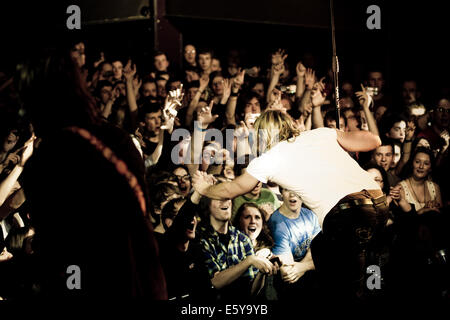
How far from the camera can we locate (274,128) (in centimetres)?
389

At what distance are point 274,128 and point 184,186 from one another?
1344mm

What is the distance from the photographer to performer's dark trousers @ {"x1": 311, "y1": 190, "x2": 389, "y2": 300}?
3.61 metres

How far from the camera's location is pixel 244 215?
4.79 metres

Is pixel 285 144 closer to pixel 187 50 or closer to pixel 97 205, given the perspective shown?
pixel 97 205

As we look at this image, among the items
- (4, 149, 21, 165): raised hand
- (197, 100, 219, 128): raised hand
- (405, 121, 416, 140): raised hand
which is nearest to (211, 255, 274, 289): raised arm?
(197, 100, 219, 128): raised hand

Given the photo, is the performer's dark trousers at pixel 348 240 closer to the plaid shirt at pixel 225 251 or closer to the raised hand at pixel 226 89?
the plaid shirt at pixel 225 251

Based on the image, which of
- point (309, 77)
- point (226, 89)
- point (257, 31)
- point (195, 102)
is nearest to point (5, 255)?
point (195, 102)

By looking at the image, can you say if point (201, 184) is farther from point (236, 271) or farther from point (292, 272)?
point (292, 272)

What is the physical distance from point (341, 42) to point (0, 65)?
496cm

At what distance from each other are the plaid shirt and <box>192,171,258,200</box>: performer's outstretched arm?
0.75 meters

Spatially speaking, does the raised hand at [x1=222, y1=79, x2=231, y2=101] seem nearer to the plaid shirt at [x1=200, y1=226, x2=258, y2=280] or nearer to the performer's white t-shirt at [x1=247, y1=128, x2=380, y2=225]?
the plaid shirt at [x1=200, y1=226, x2=258, y2=280]

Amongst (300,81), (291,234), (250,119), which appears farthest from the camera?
(300,81)

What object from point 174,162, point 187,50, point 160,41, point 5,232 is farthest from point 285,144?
point 160,41
